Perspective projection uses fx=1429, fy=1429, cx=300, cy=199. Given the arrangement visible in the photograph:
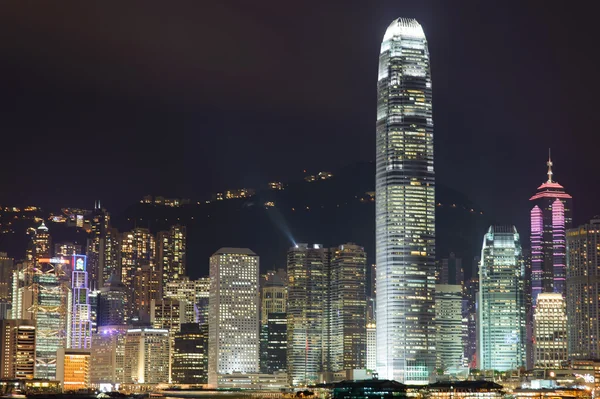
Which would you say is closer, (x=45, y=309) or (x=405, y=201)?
(x=405, y=201)

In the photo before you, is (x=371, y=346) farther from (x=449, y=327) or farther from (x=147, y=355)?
(x=147, y=355)

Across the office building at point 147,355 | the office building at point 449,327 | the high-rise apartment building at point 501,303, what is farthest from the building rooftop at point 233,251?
the high-rise apartment building at point 501,303

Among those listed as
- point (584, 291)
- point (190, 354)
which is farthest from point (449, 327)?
point (190, 354)

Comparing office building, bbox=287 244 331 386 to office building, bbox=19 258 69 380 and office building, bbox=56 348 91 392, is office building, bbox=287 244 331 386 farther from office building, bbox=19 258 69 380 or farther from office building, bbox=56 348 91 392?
Answer: office building, bbox=19 258 69 380

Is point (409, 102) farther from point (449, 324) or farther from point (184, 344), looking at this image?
point (184, 344)

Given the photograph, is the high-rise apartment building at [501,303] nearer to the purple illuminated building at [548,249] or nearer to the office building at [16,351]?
the purple illuminated building at [548,249]

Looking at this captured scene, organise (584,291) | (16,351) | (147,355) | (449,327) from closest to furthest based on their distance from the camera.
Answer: (16,351)
(584,291)
(449,327)
(147,355)
